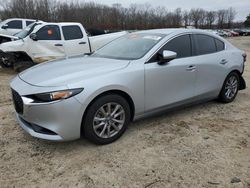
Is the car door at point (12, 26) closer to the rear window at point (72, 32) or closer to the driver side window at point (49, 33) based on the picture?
the driver side window at point (49, 33)

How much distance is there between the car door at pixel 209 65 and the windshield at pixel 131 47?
2.93ft

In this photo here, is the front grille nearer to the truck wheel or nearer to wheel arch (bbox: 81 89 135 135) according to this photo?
wheel arch (bbox: 81 89 135 135)

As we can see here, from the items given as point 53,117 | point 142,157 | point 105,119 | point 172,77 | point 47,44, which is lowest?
point 142,157

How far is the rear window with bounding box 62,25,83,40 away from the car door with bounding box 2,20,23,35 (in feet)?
18.8

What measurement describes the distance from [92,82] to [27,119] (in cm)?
92

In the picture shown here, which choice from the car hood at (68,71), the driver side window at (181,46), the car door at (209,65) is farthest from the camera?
the car door at (209,65)

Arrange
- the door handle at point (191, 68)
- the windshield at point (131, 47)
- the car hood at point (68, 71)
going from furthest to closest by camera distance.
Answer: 1. the door handle at point (191, 68)
2. the windshield at point (131, 47)
3. the car hood at point (68, 71)

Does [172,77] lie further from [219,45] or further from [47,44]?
[47,44]

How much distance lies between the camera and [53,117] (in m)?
3.03

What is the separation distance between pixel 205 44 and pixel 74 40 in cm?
529

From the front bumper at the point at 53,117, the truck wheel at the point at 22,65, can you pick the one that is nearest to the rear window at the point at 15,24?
the truck wheel at the point at 22,65

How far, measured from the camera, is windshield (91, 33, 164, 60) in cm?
399

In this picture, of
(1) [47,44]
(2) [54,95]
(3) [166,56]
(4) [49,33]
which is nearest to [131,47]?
(3) [166,56]

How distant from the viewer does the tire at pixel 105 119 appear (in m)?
3.27
